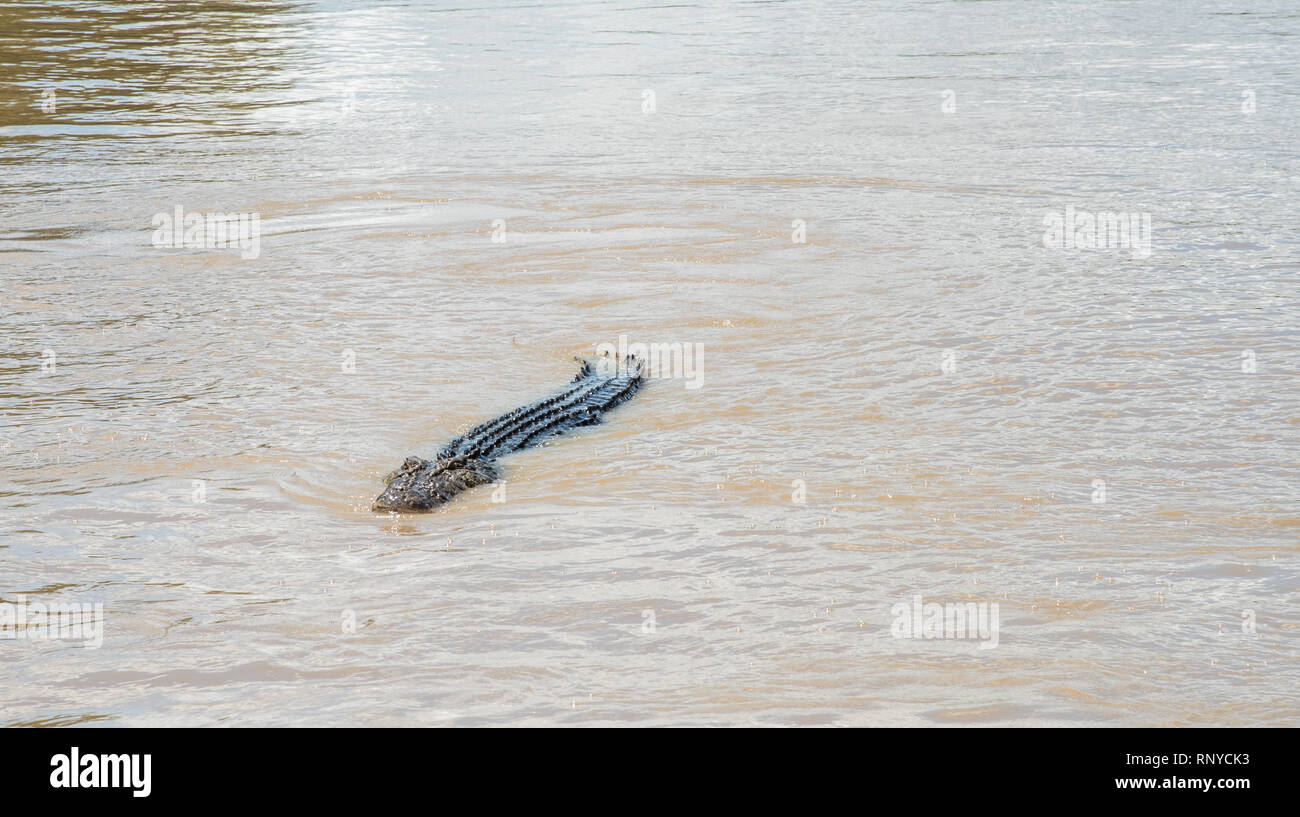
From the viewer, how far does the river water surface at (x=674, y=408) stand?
5.03 m

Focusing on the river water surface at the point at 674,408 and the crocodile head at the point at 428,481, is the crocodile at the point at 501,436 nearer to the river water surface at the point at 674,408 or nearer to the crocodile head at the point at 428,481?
the crocodile head at the point at 428,481

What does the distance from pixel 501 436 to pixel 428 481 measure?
2.69 ft

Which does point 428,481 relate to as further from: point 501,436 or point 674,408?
point 674,408

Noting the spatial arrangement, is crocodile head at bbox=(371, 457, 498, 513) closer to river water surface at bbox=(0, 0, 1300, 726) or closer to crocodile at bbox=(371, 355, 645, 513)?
crocodile at bbox=(371, 355, 645, 513)

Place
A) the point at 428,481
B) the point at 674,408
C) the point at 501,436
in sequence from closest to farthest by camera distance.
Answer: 1. the point at 428,481
2. the point at 501,436
3. the point at 674,408

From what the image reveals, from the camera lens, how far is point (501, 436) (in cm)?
720

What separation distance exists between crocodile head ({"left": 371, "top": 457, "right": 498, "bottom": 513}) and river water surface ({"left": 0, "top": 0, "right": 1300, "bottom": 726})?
0.12m

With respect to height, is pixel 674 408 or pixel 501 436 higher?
pixel 674 408

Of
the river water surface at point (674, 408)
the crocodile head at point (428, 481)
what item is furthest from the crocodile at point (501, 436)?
the river water surface at point (674, 408)

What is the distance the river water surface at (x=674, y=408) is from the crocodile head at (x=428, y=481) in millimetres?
125

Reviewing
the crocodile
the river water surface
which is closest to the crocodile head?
the crocodile

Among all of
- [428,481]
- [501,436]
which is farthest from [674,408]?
[428,481]
